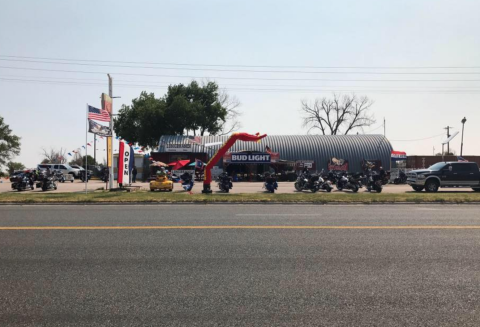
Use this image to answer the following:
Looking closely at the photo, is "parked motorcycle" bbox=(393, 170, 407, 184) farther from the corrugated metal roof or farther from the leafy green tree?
the leafy green tree

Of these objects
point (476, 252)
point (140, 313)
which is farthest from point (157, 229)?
point (476, 252)

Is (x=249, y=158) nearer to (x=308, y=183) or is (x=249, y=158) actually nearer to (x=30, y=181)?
(x=308, y=183)

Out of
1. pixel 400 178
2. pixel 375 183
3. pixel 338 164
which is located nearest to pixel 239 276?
pixel 375 183

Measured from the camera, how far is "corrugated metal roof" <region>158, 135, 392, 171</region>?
4778 cm

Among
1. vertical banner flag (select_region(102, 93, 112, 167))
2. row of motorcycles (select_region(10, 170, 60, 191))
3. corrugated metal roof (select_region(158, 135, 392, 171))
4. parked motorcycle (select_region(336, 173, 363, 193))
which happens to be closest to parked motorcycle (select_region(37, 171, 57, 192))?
row of motorcycles (select_region(10, 170, 60, 191))

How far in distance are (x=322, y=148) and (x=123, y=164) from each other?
100 feet

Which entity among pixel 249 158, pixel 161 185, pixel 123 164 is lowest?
pixel 161 185

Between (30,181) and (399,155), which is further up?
(399,155)

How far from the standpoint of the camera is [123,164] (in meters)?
23.9

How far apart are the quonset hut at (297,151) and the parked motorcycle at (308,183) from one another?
17621 millimetres

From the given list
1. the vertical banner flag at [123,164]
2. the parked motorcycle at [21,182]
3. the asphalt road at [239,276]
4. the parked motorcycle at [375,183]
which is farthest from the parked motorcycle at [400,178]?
the parked motorcycle at [21,182]

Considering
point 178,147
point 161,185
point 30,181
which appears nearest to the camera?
point 161,185

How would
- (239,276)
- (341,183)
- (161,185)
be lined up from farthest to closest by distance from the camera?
(341,183)
(161,185)
(239,276)

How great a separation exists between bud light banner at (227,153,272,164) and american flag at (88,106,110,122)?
2104 cm
